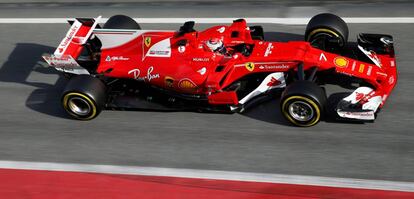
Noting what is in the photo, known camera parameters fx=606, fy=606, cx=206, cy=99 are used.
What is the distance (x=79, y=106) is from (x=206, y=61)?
7.18 ft

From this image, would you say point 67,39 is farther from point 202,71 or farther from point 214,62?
point 214,62

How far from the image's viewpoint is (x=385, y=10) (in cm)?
1306

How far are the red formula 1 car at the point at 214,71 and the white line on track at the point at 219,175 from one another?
1.06 metres

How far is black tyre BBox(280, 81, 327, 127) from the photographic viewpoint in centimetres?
869

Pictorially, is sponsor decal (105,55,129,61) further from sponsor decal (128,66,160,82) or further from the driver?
the driver

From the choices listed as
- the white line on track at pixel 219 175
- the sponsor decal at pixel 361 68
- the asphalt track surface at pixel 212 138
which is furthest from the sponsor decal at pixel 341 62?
the white line on track at pixel 219 175

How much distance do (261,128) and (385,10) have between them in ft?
17.4

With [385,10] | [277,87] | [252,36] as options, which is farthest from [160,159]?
[385,10]

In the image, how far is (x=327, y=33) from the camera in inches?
414

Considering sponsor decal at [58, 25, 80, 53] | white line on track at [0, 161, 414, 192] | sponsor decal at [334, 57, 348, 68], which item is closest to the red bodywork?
sponsor decal at [334, 57, 348, 68]

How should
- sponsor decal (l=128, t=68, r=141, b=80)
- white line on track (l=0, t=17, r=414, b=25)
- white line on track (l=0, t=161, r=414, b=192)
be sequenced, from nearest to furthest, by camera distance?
1. white line on track (l=0, t=161, r=414, b=192)
2. sponsor decal (l=128, t=68, r=141, b=80)
3. white line on track (l=0, t=17, r=414, b=25)

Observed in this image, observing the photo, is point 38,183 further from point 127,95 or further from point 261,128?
point 261,128

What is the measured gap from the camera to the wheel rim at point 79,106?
962 cm

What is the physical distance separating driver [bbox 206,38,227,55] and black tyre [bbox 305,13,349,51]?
169cm
